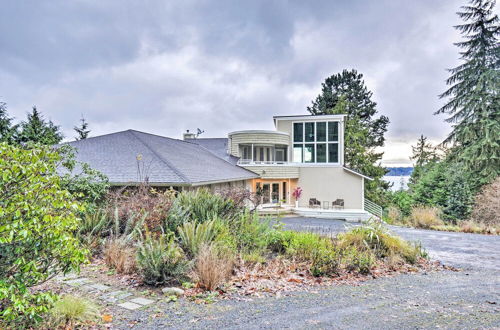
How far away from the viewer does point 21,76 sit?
16812mm

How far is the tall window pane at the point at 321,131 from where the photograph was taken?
2155cm

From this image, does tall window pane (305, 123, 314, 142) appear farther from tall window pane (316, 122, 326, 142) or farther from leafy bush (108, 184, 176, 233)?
leafy bush (108, 184, 176, 233)

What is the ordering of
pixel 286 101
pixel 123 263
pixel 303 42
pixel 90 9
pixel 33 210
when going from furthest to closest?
pixel 286 101 < pixel 303 42 < pixel 90 9 < pixel 123 263 < pixel 33 210

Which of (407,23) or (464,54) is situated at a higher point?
(464,54)

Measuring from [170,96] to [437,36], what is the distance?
1704 cm

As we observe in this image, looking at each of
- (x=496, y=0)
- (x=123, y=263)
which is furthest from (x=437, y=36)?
(x=123, y=263)

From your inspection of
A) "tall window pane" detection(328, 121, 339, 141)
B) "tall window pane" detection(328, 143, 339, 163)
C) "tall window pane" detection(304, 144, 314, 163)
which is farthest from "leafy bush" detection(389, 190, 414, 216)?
"tall window pane" detection(304, 144, 314, 163)

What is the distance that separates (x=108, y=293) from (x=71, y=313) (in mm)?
1110

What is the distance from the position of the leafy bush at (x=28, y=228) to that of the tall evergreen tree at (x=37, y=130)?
2018cm

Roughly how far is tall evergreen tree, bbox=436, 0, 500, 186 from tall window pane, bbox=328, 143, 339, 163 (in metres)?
8.96

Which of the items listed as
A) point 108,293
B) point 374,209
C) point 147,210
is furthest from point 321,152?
point 108,293

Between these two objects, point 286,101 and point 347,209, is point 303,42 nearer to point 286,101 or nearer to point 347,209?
point 286,101

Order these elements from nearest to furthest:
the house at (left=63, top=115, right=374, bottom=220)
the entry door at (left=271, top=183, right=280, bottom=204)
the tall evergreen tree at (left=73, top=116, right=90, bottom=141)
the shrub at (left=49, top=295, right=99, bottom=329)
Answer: the shrub at (left=49, top=295, right=99, bottom=329)
the house at (left=63, top=115, right=374, bottom=220)
the entry door at (left=271, top=183, right=280, bottom=204)
the tall evergreen tree at (left=73, top=116, right=90, bottom=141)

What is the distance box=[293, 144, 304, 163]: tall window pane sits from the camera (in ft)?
72.6
